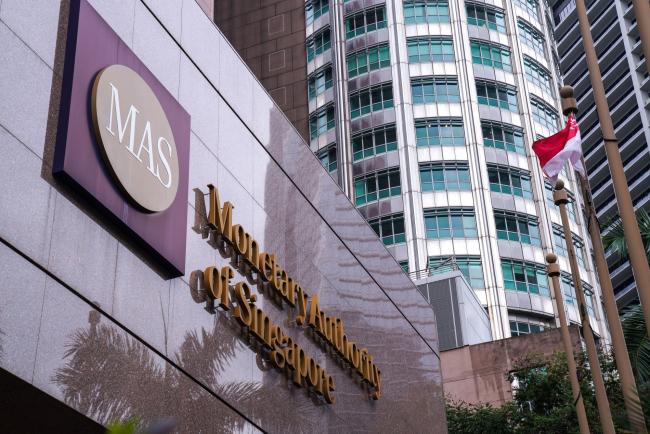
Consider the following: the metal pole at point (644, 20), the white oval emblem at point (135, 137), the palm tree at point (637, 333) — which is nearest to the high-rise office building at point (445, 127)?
the palm tree at point (637, 333)

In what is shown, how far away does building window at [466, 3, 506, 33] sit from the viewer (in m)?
70.4

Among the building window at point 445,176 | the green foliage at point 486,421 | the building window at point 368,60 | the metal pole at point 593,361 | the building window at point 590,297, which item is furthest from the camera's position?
the building window at point 368,60

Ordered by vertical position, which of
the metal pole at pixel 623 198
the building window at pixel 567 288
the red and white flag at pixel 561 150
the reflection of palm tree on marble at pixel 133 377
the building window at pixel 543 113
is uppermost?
the building window at pixel 543 113

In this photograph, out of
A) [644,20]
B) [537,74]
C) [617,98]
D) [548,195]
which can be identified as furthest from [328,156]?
[644,20]

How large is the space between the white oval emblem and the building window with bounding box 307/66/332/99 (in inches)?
2288

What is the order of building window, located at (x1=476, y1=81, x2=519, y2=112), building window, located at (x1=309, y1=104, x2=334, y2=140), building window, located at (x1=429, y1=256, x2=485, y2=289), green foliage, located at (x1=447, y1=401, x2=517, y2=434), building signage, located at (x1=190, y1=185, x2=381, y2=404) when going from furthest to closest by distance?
building window, located at (x1=309, y1=104, x2=334, y2=140)
building window, located at (x1=476, y1=81, x2=519, y2=112)
building window, located at (x1=429, y1=256, x2=485, y2=289)
green foliage, located at (x1=447, y1=401, x2=517, y2=434)
building signage, located at (x1=190, y1=185, x2=381, y2=404)

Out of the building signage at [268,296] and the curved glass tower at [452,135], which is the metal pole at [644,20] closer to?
the building signage at [268,296]

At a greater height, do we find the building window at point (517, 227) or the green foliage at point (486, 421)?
the building window at point (517, 227)

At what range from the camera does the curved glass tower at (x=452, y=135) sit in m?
61.1

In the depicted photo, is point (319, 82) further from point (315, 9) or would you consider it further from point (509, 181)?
point (509, 181)

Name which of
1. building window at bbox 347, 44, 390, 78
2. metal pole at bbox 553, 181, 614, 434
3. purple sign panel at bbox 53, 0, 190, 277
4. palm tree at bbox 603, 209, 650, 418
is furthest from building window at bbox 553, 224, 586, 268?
purple sign panel at bbox 53, 0, 190, 277

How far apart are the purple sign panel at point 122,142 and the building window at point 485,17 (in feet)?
194

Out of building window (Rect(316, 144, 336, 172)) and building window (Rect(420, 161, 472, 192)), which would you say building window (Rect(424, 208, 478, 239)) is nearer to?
building window (Rect(420, 161, 472, 192))

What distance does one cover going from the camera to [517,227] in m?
63.2
